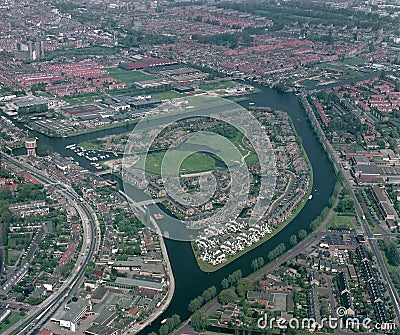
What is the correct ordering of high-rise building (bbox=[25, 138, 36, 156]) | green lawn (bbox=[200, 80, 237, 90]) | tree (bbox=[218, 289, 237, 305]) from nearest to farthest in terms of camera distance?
1. tree (bbox=[218, 289, 237, 305])
2. high-rise building (bbox=[25, 138, 36, 156])
3. green lawn (bbox=[200, 80, 237, 90])

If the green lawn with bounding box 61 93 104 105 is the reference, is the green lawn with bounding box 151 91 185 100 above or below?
above

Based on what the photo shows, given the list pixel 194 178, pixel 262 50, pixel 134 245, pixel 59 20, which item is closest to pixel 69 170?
pixel 194 178

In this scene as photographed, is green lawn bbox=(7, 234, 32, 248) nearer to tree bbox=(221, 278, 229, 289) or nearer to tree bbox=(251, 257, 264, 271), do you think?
tree bbox=(221, 278, 229, 289)

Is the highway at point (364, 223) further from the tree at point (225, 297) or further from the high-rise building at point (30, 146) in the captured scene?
the high-rise building at point (30, 146)

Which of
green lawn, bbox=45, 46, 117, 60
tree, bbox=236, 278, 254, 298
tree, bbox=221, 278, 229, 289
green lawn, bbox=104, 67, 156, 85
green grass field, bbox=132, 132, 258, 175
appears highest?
tree, bbox=236, 278, 254, 298

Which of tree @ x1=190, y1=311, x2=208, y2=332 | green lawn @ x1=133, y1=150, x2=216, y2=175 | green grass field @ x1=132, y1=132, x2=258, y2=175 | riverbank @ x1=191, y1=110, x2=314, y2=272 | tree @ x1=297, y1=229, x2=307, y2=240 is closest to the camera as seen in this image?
tree @ x1=190, y1=311, x2=208, y2=332

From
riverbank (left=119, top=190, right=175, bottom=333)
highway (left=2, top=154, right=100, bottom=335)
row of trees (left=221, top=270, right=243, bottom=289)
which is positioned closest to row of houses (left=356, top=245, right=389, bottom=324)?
row of trees (left=221, top=270, right=243, bottom=289)

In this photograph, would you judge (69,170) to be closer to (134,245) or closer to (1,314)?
(134,245)

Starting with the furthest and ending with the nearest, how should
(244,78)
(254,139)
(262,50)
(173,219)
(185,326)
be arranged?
(262,50)
(244,78)
(254,139)
(173,219)
(185,326)
